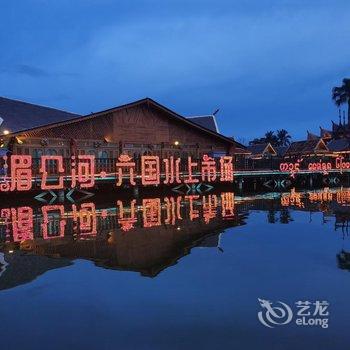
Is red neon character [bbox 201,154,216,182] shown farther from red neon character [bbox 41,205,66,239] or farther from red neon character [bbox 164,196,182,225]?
red neon character [bbox 41,205,66,239]

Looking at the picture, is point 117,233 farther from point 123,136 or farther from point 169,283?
point 123,136

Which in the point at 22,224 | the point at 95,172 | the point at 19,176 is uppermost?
the point at 95,172

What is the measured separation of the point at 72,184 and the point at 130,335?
2003cm

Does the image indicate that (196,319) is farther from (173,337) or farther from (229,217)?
(229,217)

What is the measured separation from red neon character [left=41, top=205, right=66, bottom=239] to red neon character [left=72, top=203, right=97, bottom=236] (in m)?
0.54

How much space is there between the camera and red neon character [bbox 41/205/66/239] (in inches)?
493

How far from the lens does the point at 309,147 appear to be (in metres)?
63.5

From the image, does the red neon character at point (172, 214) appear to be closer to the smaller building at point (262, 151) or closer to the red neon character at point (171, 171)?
the red neon character at point (171, 171)

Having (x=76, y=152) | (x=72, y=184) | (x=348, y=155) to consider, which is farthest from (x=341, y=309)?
(x=348, y=155)

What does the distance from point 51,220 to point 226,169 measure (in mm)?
18849

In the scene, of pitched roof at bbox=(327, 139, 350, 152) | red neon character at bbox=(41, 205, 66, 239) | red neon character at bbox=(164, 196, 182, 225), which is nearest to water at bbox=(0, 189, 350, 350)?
red neon character at bbox=(41, 205, 66, 239)

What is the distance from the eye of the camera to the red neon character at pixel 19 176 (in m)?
21.9

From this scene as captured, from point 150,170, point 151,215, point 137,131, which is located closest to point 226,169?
point 137,131

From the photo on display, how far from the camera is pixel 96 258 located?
9211 mm
